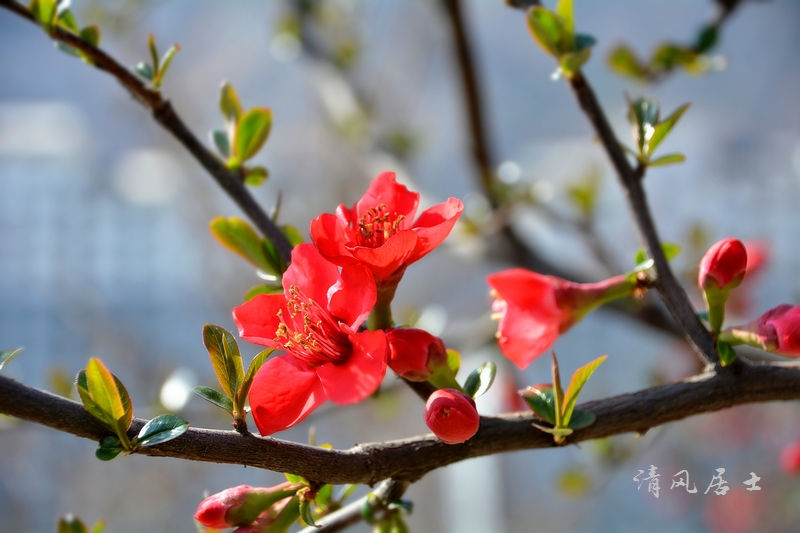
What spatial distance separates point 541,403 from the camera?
1.04ft

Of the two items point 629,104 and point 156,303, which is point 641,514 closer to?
point 156,303

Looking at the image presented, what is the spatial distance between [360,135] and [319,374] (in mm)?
928

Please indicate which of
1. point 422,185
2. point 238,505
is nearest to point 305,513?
point 238,505

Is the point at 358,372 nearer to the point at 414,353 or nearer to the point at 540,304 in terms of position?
the point at 414,353

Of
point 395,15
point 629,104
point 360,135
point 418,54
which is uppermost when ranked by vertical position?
point 395,15

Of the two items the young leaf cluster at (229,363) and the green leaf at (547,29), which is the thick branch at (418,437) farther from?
the green leaf at (547,29)

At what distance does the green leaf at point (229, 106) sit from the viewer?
45 centimetres

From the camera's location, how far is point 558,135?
2.91 metres

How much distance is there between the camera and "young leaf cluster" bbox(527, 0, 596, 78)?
409 millimetres

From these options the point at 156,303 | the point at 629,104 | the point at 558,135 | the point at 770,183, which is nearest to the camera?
the point at 629,104

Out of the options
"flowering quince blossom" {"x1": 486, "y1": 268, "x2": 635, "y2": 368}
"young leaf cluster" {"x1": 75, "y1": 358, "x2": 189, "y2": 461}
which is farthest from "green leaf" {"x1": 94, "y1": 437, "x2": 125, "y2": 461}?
"flowering quince blossom" {"x1": 486, "y1": 268, "x2": 635, "y2": 368}

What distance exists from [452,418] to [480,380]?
0.20ft

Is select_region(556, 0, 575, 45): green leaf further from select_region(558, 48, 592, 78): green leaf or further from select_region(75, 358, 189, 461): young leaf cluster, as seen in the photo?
select_region(75, 358, 189, 461): young leaf cluster

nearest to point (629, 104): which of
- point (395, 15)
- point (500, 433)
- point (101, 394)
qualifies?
point (500, 433)
